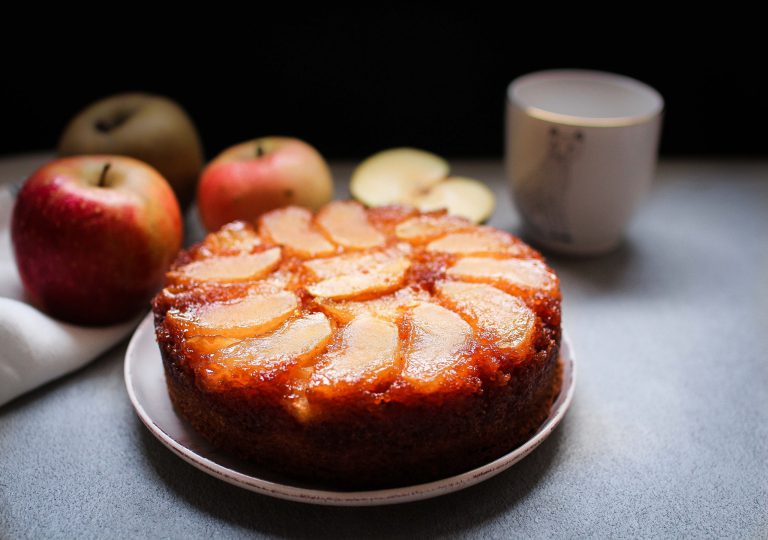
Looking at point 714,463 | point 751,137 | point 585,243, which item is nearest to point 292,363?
point 714,463

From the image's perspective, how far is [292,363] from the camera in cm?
108

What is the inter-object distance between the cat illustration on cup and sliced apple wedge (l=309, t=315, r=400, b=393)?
28.7 inches

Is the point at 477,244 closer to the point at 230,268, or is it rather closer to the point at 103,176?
the point at 230,268

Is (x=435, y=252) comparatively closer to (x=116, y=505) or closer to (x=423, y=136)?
(x=116, y=505)

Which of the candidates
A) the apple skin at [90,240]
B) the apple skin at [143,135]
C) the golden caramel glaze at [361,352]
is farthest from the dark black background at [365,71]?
the golden caramel glaze at [361,352]

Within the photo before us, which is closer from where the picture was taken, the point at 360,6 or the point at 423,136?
the point at 360,6

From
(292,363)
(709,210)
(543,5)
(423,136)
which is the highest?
(543,5)

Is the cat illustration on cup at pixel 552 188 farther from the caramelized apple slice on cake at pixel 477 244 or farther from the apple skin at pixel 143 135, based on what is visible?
the apple skin at pixel 143 135

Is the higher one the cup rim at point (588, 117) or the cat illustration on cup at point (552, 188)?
the cup rim at point (588, 117)

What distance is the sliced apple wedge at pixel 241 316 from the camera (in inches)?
45.3

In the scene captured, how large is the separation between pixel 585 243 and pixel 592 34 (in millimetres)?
694

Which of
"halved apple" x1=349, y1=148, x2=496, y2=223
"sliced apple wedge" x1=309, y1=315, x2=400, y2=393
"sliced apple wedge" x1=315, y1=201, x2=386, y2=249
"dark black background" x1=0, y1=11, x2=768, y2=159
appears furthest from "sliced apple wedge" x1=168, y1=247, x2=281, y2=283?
"dark black background" x1=0, y1=11, x2=768, y2=159

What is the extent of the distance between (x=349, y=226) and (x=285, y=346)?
0.42m

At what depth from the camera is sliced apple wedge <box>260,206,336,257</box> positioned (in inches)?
54.7
